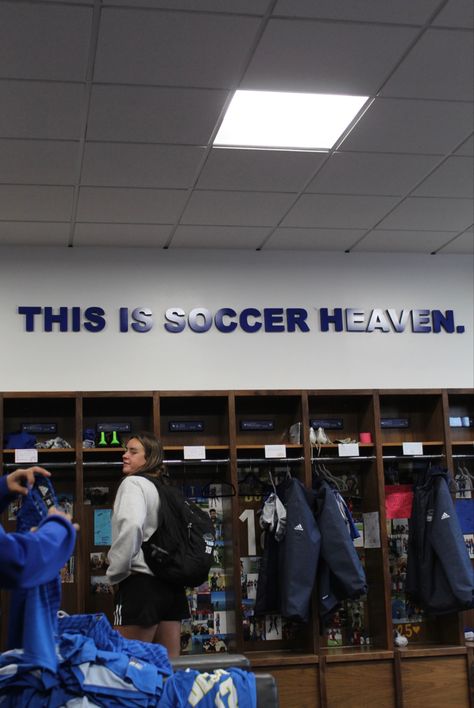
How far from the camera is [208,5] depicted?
3.78 meters

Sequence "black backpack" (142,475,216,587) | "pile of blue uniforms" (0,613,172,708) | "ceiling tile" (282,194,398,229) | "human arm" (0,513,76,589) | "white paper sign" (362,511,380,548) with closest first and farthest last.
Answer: "human arm" (0,513,76,589)
"pile of blue uniforms" (0,613,172,708)
"black backpack" (142,475,216,587)
"ceiling tile" (282,194,398,229)
"white paper sign" (362,511,380,548)

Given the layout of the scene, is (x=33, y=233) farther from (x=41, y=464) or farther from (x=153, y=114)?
(x=153, y=114)

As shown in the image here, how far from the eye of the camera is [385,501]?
21.9 feet

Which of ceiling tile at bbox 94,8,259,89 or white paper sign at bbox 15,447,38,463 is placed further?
white paper sign at bbox 15,447,38,463

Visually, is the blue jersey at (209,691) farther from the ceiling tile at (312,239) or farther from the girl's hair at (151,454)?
the ceiling tile at (312,239)

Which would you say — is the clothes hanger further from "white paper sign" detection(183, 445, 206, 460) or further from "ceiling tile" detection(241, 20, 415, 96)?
"ceiling tile" detection(241, 20, 415, 96)

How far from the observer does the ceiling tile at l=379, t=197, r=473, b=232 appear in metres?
6.16

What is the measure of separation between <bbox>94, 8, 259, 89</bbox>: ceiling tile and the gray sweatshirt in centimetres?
216

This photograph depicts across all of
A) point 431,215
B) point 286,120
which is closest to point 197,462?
point 431,215

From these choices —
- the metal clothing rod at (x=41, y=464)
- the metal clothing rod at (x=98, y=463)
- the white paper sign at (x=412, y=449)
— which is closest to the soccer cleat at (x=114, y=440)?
the metal clothing rod at (x=98, y=463)

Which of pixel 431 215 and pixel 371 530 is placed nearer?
pixel 431 215

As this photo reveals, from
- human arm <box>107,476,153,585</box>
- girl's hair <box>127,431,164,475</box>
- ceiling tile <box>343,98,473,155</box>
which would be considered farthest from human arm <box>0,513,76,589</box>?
ceiling tile <box>343,98,473,155</box>

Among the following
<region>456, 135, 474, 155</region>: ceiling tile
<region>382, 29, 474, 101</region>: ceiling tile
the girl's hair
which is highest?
<region>382, 29, 474, 101</region>: ceiling tile

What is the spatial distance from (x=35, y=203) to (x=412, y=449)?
324cm
